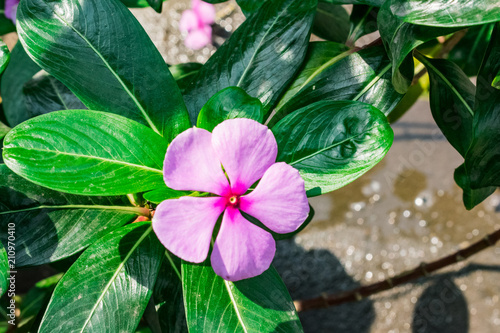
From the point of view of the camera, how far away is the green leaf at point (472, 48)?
3.52ft

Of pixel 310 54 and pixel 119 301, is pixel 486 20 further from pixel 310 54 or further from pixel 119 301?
pixel 119 301

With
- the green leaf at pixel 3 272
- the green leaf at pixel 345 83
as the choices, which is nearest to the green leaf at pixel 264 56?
the green leaf at pixel 345 83

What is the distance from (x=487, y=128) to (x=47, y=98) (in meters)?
0.83

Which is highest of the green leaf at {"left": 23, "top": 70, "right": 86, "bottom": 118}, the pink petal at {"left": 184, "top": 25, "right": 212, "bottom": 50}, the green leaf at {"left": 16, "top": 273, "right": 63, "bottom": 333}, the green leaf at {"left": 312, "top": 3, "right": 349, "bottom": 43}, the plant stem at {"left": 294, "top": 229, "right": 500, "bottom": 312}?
the green leaf at {"left": 23, "top": 70, "right": 86, "bottom": 118}

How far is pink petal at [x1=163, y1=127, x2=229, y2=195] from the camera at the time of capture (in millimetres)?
569

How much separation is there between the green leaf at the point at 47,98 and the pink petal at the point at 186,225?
512mm

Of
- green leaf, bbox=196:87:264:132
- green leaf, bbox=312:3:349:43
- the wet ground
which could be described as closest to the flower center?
green leaf, bbox=196:87:264:132

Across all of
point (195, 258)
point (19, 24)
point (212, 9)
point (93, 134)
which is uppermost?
point (19, 24)

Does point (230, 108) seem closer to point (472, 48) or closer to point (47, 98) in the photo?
point (47, 98)

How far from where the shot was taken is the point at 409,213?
1.94 meters

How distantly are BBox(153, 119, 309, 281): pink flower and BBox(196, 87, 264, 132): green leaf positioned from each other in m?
0.07

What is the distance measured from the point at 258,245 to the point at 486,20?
15.9 inches

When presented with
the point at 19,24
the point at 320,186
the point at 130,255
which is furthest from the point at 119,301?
the point at 19,24

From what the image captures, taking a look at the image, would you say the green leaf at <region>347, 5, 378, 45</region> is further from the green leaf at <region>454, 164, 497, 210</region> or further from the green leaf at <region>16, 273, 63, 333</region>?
the green leaf at <region>16, 273, 63, 333</region>
